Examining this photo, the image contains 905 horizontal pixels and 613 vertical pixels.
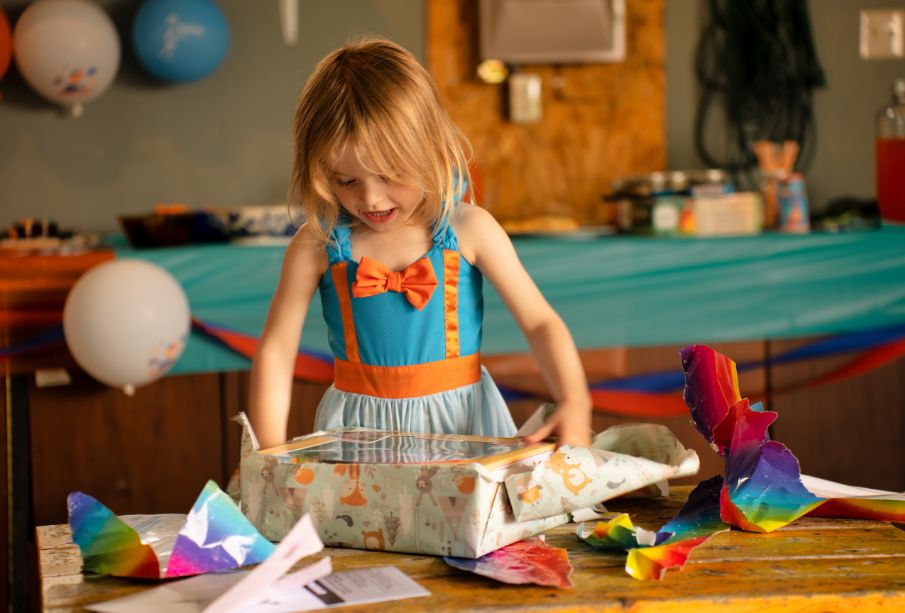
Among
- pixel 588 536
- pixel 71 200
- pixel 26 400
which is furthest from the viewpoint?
pixel 71 200

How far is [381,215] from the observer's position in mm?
1366

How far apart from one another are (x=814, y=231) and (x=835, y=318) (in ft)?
0.79

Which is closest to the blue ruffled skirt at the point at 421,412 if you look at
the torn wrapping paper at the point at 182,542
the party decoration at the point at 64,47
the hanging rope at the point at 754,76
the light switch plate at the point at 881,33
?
the torn wrapping paper at the point at 182,542

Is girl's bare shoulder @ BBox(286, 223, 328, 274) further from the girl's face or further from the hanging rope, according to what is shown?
the hanging rope

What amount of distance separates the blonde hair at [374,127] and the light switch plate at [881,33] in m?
2.55

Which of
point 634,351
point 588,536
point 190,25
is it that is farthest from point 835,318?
point 588,536

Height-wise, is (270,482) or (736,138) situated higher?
(736,138)

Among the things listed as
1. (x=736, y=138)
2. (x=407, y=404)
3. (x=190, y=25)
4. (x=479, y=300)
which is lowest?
(x=407, y=404)

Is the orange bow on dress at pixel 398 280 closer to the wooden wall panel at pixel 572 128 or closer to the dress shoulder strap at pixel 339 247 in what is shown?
the dress shoulder strap at pixel 339 247

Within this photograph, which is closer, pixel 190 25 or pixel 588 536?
pixel 588 536

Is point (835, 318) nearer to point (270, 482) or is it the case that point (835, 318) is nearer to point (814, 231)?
point (814, 231)

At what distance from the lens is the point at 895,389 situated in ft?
9.89

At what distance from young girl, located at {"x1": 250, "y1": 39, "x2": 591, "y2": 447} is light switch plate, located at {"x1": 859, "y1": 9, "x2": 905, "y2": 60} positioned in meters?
2.49

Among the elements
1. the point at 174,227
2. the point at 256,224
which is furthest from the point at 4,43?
the point at 256,224
